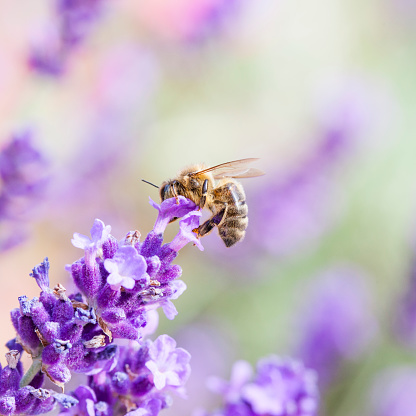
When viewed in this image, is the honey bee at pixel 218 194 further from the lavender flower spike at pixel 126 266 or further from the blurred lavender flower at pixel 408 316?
the blurred lavender flower at pixel 408 316

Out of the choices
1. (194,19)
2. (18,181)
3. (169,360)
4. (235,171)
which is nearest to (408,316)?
(235,171)

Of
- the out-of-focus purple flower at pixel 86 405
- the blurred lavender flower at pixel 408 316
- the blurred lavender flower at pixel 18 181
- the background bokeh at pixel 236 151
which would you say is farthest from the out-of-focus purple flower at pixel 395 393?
the out-of-focus purple flower at pixel 86 405

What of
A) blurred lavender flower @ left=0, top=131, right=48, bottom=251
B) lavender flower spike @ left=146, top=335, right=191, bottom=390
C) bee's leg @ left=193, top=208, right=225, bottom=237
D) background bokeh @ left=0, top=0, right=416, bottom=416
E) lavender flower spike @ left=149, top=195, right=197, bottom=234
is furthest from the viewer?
background bokeh @ left=0, top=0, right=416, bottom=416

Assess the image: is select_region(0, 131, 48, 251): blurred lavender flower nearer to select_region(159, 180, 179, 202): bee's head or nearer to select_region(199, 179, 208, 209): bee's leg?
select_region(159, 180, 179, 202): bee's head

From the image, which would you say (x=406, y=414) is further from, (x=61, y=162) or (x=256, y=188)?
(x=61, y=162)

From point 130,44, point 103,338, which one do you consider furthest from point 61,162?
point 103,338

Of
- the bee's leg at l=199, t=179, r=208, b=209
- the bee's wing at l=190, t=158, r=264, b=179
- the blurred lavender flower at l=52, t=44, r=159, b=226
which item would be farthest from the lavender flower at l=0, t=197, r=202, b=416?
the blurred lavender flower at l=52, t=44, r=159, b=226
